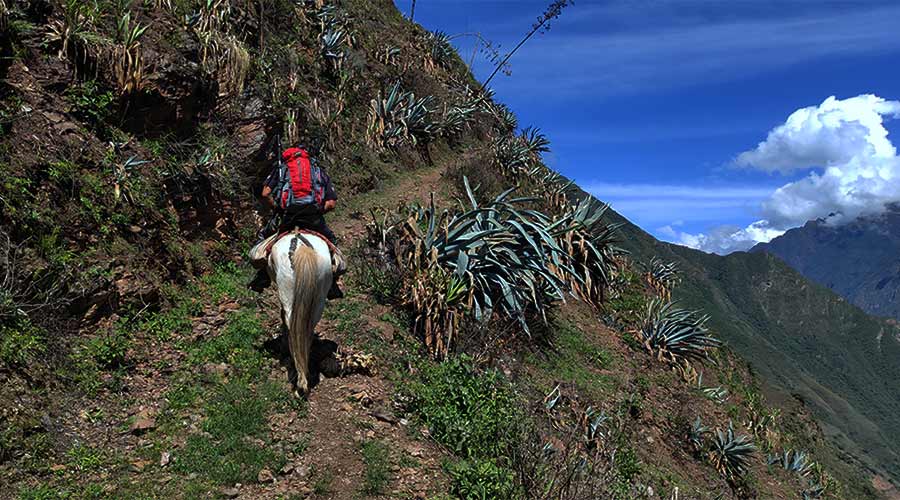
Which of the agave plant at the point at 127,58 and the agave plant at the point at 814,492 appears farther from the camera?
the agave plant at the point at 814,492

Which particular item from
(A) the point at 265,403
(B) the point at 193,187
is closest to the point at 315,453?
(A) the point at 265,403

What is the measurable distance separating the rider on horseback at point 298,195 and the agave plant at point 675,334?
7221mm

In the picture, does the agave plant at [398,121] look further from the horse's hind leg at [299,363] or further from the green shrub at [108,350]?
the horse's hind leg at [299,363]

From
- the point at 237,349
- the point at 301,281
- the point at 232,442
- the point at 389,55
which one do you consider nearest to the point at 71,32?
the point at 237,349

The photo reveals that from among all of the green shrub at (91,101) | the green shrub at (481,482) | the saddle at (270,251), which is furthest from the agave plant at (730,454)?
the green shrub at (91,101)

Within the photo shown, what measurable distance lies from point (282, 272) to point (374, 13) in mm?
16160

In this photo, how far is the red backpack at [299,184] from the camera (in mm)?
5039

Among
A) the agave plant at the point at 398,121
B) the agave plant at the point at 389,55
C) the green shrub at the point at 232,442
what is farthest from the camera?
the agave plant at the point at 389,55

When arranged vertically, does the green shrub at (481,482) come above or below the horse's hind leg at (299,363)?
below

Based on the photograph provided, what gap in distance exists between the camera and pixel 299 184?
16.7 ft

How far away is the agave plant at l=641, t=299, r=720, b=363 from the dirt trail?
6115mm

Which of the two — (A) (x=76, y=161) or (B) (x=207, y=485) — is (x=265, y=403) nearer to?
(B) (x=207, y=485)

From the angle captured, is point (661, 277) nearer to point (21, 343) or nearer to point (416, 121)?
point (416, 121)

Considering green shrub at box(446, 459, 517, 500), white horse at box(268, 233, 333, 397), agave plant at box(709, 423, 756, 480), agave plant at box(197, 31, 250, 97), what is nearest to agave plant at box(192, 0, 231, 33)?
agave plant at box(197, 31, 250, 97)
